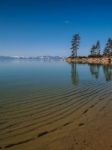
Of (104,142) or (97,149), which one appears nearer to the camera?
(97,149)

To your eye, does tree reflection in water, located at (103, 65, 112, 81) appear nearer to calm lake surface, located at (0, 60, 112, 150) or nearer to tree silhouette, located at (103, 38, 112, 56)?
calm lake surface, located at (0, 60, 112, 150)

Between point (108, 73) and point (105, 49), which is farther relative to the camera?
point (105, 49)

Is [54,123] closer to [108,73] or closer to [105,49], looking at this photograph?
[108,73]

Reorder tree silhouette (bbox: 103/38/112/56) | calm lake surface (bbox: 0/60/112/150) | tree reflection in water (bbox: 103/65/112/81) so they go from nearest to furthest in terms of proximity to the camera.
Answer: calm lake surface (bbox: 0/60/112/150)
tree reflection in water (bbox: 103/65/112/81)
tree silhouette (bbox: 103/38/112/56)

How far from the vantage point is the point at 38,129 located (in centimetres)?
922

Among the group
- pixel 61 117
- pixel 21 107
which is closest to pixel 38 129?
pixel 61 117

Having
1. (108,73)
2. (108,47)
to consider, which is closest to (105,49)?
(108,47)

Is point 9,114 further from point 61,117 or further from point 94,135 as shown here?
point 94,135

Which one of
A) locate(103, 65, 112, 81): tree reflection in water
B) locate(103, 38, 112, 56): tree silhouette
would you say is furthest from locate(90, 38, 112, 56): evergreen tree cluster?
locate(103, 65, 112, 81): tree reflection in water

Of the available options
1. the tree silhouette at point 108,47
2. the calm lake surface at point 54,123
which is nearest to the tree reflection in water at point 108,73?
the calm lake surface at point 54,123

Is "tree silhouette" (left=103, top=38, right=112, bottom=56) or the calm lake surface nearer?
the calm lake surface

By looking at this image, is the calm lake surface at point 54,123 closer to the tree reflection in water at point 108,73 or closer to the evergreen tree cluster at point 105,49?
the tree reflection in water at point 108,73

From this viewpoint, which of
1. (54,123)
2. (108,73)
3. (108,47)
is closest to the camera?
(54,123)

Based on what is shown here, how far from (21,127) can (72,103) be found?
601cm
